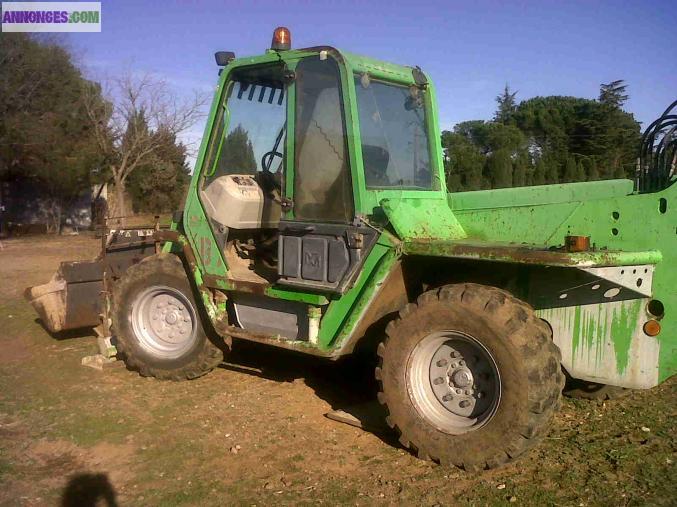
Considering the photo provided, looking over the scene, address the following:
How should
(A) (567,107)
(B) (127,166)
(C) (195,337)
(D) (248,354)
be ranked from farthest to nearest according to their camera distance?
(B) (127,166) < (A) (567,107) < (D) (248,354) < (C) (195,337)

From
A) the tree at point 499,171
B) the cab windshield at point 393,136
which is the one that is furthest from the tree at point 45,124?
the cab windshield at point 393,136

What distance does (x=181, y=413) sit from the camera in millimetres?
5188

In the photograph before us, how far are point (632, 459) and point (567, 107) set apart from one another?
23832 mm

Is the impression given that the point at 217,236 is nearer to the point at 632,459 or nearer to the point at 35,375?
the point at 35,375

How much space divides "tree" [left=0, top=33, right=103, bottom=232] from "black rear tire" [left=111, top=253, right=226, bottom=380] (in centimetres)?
1880

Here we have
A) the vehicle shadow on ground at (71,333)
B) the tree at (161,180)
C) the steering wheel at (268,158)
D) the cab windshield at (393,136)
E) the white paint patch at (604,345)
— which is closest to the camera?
the white paint patch at (604,345)

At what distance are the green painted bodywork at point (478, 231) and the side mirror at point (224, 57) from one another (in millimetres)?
58

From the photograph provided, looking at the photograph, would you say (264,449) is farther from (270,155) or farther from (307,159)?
(270,155)

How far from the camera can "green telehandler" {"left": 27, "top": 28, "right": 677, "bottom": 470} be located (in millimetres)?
3818

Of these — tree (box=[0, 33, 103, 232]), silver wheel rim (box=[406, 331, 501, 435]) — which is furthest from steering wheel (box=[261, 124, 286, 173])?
tree (box=[0, 33, 103, 232])

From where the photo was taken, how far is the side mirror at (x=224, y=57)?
17.7 ft

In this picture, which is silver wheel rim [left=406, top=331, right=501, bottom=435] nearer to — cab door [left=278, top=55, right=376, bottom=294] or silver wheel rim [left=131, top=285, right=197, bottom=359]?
cab door [left=278, top=55, right=376, bottom=294]

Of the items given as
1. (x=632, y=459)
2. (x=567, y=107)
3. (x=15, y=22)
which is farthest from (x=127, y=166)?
(x=632, y=459)

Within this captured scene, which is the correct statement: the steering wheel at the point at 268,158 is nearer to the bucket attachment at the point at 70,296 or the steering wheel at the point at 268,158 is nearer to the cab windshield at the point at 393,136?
the cab windshield at the point at 393,136
